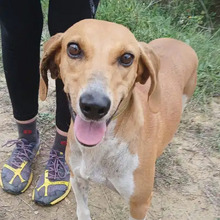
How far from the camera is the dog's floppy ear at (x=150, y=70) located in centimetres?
208

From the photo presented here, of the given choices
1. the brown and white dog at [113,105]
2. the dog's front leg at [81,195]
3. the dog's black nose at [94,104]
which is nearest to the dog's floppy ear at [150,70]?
the brown and white dog at [113,105]

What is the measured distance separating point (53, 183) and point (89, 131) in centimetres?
113

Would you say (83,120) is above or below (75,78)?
below

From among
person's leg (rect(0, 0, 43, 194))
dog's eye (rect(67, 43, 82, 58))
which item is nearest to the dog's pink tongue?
dog's eye (rect(67, 43, 82, 58))

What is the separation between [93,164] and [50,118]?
1.46 meters

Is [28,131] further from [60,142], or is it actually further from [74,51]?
[74,51]

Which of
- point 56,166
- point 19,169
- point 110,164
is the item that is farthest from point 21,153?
point 110,164

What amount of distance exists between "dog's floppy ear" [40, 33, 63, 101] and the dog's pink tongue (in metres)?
0.39

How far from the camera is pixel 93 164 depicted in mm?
2305

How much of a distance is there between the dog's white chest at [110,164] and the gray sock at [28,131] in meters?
0.76

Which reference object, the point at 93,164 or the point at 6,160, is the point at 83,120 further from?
the point at 6,160

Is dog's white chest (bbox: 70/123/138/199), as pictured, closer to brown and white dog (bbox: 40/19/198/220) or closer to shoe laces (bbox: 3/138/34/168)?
brown and white dog (bbox: 40/19/198/220)

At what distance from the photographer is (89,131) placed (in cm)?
196

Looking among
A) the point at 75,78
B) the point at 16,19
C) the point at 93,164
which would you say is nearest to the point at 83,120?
the point at 75,78
